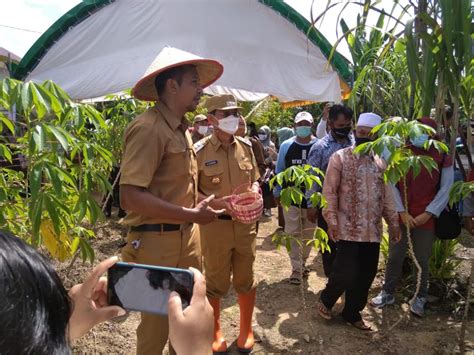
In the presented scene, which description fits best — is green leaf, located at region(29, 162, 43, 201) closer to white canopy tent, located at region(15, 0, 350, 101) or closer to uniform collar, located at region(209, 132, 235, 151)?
uniform collar, located at region(209, 132, 235, 151)

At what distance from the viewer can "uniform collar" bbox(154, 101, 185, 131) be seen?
6.90 feet

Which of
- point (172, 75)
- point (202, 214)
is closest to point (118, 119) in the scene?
point (172, 75)

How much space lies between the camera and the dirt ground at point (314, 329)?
2.88 metres

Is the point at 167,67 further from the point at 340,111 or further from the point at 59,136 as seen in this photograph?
the point at 340,111

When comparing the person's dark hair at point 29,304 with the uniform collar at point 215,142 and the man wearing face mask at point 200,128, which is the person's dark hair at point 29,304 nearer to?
the uniform collar at point 215,142

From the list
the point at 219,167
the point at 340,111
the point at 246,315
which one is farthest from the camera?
the point at 340,111

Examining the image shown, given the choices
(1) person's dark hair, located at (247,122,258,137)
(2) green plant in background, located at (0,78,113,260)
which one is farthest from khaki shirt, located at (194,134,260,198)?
(1) person's dark hair, located at (247,122,258,137)

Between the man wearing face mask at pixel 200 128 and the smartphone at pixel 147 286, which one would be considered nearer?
the smartphone at pixel 147 286

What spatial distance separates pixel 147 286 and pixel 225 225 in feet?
5.75

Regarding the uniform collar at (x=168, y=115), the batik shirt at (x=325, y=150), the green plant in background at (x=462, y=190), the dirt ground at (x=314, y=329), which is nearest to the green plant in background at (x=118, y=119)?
the dirt ground at (x=314, y=329)

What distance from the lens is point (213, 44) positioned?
4621 millimetres

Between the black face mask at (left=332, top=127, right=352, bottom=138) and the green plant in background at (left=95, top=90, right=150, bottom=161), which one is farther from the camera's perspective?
the green plant in background at (left=95, top=90, right=150, bottom=161)

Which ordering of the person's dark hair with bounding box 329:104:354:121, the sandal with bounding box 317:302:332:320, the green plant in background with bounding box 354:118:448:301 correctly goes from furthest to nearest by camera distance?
the person's dark hair with bounding box 329:104:354:121 → the sandal with bounding box 317:302:332:320 → the green plant in background with bounding box 354:118:448:301

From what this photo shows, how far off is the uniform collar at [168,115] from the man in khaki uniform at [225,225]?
69 centimetres
